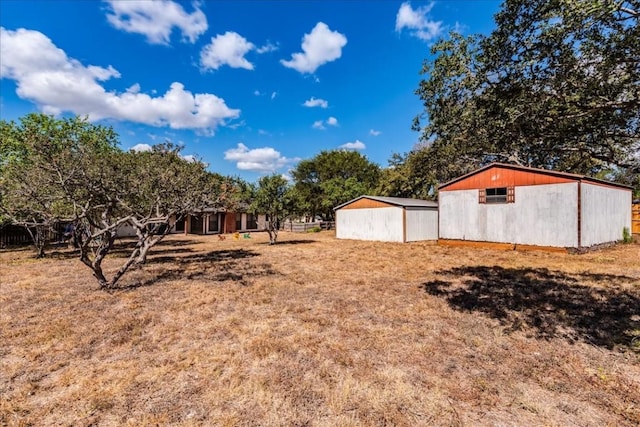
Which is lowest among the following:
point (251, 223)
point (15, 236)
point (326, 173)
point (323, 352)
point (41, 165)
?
point (323, 352)

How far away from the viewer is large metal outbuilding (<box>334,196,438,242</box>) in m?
18.8

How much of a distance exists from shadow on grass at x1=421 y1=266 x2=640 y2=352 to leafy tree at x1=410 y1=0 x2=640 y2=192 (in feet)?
8.42

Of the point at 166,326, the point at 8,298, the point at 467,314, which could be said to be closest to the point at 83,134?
the point at 8,298

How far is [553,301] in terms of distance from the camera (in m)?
6.46

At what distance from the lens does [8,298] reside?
6879 millimetres

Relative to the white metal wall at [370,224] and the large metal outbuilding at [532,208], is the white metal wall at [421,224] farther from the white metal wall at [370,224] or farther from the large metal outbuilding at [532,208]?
the large metal outbuilding at [532,208]

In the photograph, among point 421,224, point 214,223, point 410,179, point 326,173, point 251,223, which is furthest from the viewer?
point 326,173

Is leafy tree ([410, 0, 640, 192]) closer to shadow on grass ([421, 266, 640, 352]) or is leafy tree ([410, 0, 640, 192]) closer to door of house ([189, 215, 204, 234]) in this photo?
shadow on grass ([421, 266, 640, 352])

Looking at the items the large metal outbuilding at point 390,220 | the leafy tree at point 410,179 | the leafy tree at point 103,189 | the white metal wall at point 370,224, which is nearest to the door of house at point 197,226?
the white metal wall at point 370,224

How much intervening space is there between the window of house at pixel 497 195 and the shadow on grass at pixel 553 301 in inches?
246

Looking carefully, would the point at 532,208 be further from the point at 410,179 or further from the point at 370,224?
the point at 410,179

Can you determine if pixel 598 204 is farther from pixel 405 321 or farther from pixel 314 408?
pixel 314 408

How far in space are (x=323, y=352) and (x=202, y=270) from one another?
7361 millimetres

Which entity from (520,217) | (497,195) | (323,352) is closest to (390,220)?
(497,195)
